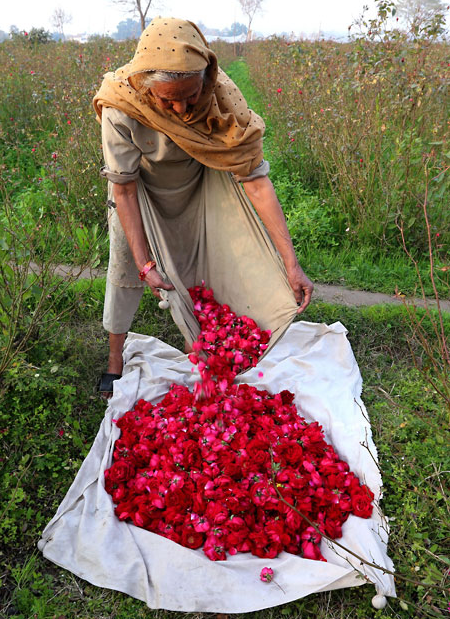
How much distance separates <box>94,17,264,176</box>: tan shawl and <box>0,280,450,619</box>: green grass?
4.21 feet

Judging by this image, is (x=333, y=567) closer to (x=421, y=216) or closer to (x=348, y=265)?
(x=348, y=265)

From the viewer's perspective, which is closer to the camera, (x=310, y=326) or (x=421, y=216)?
(x=310, y=326)

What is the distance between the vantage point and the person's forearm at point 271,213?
245cm

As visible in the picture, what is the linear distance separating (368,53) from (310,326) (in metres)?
2.61

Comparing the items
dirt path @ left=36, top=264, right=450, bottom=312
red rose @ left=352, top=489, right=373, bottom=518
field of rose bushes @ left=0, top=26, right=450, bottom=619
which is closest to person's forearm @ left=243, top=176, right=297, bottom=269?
field of rose bushes @ left=0, top=26, right=450, bottom=619

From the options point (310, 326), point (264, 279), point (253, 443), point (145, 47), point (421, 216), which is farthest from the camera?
point (421, 216)

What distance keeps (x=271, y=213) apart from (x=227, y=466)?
4.07 ft

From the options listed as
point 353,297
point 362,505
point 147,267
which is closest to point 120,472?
point 147,267

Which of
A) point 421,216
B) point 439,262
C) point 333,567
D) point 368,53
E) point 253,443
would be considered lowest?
point 333,567

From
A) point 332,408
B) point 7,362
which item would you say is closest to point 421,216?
point 332,408

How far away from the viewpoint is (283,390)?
295 centimetres

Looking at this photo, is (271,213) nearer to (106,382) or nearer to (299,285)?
(299,285)

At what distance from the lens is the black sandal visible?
2979 mm

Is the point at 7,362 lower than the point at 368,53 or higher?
lower
